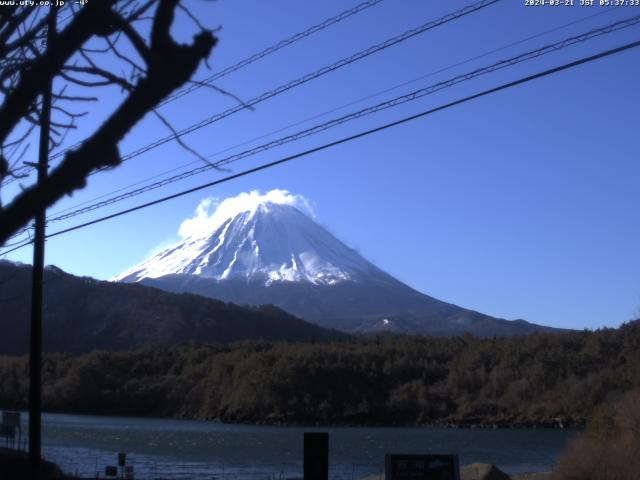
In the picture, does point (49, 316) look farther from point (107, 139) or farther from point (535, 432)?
point (107, 139)

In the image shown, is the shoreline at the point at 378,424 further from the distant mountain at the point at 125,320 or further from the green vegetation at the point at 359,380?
the distant mountain at the point at 125,320

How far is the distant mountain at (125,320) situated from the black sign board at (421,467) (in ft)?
373

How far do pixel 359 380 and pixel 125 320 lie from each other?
61.8 metres

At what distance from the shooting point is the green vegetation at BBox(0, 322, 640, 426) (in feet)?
252

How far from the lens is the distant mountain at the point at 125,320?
131250mm

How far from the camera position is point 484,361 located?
87.1m

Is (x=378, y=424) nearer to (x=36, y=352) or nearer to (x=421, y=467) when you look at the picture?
(x=36, y=352)

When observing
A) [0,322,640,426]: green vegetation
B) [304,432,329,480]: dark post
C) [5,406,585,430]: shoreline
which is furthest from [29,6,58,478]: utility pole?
[0,322,640,426]: green vegetation

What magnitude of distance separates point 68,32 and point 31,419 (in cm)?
1589

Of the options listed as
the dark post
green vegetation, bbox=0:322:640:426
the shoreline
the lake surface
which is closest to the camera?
the dark post

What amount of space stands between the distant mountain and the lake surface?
205 feet

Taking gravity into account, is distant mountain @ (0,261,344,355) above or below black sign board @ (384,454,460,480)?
above

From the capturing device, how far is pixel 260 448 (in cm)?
5141

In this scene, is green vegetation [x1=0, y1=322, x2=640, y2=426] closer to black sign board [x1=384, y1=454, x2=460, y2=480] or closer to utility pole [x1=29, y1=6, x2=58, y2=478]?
black sign board [x1=384, y1=454, x2=460, y2=480]
